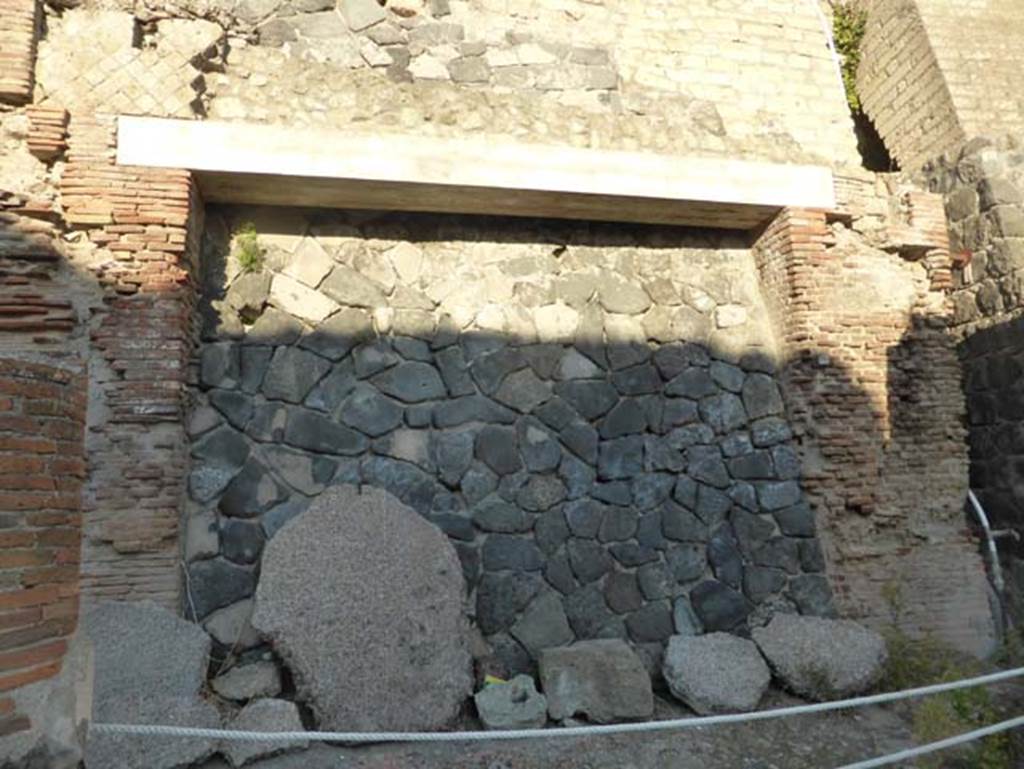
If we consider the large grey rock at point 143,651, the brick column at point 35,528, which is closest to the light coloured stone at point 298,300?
the large grey rock at point 143,651

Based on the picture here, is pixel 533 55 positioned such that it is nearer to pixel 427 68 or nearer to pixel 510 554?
pixel 427 68

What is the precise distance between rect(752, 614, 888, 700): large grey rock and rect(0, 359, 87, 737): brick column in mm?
3316

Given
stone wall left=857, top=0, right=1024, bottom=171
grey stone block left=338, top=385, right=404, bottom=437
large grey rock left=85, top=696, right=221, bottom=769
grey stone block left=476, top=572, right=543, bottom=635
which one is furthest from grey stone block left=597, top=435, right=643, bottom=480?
stone wall left=857, top=0, right=1024, bottom=171

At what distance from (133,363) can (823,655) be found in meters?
3.82

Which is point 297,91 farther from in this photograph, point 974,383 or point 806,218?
point 974,383

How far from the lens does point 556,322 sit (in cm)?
430

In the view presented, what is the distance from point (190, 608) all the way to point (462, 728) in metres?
1.44

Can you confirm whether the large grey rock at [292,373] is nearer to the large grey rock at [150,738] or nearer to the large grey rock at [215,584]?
the large grey rock at [215,584]

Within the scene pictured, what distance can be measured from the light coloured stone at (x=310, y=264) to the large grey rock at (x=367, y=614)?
4.11ft

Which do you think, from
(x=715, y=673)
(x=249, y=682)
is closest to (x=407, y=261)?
(x=249, y=682)

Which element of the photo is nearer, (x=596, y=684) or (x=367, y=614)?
(x=367, y=614)

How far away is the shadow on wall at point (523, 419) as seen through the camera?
378cm

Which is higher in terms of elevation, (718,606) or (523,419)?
(523,419)

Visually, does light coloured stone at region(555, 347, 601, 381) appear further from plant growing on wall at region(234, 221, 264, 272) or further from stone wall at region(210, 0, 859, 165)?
plant growing on wall at region(234, 221, 264, 272)
